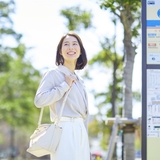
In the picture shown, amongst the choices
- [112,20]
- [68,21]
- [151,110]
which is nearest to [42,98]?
[151,110]

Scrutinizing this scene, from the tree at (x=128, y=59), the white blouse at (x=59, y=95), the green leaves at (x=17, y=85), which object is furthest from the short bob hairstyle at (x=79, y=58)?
the green leaves at (x=17, y=85)

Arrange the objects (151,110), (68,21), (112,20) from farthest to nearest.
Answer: (68,21) < (112,20) < (151,110)

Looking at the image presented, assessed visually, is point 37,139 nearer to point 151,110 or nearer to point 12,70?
point 151,110

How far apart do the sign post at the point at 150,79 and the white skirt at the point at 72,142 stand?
64 cm

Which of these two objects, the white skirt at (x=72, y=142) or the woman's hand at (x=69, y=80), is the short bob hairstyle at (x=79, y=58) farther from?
the white skirt at (x=72, y=142)

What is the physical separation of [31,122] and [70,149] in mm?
22465

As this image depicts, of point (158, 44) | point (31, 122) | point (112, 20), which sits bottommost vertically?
point (31, 122)

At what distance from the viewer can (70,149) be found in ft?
14.0

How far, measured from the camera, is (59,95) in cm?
425

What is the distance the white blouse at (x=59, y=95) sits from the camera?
4.25m

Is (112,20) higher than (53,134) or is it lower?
higher

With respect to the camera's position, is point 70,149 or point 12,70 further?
point 12,70

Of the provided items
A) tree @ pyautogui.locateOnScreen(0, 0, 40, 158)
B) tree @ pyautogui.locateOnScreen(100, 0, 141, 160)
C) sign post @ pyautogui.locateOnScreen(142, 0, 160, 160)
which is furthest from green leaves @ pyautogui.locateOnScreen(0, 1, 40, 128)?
sign post @ pyautogui.locateOnScreen(142, 0, 160, 160)

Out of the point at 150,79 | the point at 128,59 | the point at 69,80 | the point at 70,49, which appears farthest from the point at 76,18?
the point at 69,80
